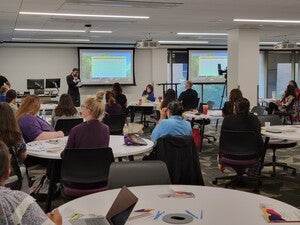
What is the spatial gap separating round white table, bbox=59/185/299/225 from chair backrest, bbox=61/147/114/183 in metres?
0.97

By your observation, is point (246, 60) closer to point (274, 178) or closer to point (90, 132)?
point (274, 178)

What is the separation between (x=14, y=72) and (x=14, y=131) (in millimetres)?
10805

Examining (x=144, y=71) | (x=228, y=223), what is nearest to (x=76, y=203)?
(x=228, y=223)

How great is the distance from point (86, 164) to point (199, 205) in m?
1.51

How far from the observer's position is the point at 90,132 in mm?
3652

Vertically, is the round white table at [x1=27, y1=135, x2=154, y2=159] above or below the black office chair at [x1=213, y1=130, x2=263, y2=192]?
above

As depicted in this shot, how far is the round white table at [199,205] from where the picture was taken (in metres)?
2.00

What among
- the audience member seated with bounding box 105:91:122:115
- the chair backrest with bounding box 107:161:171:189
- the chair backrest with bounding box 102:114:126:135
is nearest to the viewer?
the chair backrest with bounding box 107:161:171:189

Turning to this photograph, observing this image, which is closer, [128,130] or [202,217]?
[202,217]

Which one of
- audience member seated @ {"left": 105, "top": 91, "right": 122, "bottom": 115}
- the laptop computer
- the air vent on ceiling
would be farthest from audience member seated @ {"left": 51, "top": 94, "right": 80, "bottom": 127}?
the laptop computer

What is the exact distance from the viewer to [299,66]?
17031 millimetres

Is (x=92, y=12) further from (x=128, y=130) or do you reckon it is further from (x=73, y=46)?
(x=73, y=46)

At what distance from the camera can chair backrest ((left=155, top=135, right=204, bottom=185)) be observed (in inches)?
136

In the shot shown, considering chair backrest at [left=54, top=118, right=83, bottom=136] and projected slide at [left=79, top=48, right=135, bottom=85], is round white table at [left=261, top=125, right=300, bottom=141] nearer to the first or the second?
chair backrest at [left=54, top=118, right=83, bottom=136]
